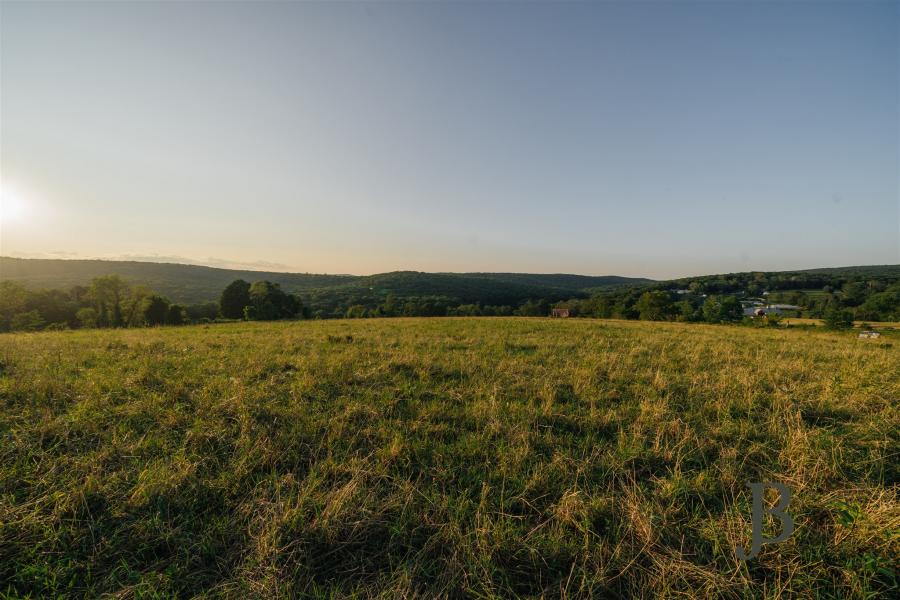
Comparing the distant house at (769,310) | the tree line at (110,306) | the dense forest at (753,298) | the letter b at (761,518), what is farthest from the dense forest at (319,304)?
the letter b at (761,518)

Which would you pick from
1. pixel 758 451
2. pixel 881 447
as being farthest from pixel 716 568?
pixel 881 447

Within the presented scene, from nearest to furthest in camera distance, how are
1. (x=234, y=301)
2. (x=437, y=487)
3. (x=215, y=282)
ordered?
(x=437, y=487)
(x=234, y=301)
(x=215, y=282)

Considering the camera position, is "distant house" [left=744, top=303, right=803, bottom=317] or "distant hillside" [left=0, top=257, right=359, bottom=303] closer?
"distant house" [left=744, top=303, right=803, bottom=317]

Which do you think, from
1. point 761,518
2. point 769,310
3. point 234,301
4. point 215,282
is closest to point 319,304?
point 234,301

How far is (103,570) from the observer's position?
2.29m

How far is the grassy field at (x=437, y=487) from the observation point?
89.9 inches

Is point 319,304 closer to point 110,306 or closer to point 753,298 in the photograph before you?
point 110,306

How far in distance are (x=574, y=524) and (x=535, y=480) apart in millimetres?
534

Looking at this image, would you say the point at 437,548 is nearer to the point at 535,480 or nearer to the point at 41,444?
the point at 535,480

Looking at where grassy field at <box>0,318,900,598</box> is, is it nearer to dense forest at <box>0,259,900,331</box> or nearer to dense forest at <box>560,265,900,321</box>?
dense forest at <box>0,259,900,331</box>

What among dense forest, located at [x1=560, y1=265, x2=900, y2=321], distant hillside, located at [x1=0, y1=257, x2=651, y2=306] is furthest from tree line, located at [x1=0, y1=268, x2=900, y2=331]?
distant hillside, located at [x1=0, y1=257, x2=651, y2=306]

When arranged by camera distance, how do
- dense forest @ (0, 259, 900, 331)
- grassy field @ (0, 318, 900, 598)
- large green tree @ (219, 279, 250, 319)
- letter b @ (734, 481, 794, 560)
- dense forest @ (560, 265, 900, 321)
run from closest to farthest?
grassy field @ (0, 318, 900, 598)
letter b @ (734, 481, 794, 560)
dense forest @ (0, 259, 900, 331)
large green tree @ (219, 279, 250, 319)
dense forest @ (560, 265, 900, 321)

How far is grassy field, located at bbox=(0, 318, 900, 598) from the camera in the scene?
228 cm

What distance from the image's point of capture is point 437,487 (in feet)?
10.5
